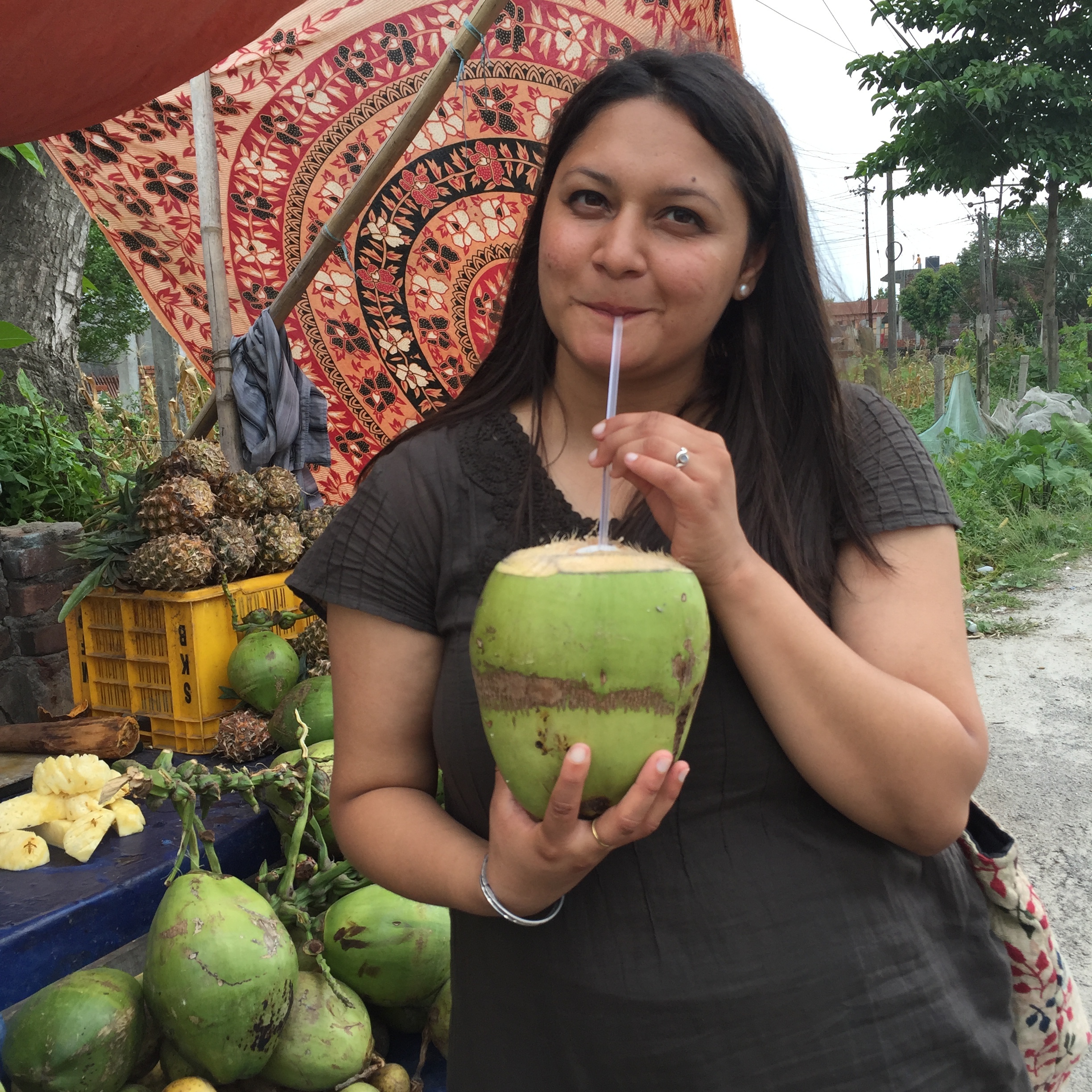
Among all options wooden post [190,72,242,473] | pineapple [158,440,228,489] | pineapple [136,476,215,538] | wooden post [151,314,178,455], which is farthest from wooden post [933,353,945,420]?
pineapple [136,476,215,538]

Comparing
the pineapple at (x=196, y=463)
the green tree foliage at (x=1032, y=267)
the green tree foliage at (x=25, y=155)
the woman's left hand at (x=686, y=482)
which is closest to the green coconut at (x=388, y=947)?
the woman's left hand at (x=686, y=482)

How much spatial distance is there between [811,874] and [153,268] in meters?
3.11

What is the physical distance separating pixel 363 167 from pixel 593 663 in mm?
2554

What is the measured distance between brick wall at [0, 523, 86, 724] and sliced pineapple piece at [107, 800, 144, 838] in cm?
109

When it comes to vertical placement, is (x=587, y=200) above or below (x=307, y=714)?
above

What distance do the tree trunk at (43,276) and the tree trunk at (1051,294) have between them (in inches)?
447

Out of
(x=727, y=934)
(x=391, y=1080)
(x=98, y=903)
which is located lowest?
(x=391, y=1080)

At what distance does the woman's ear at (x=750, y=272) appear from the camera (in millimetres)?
1219

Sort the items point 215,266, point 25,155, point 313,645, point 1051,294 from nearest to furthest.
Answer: point 313,645 < point 215,266 < point 25,155 < point 1051,294

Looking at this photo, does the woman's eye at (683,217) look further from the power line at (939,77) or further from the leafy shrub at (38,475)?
the power line at (939,77)

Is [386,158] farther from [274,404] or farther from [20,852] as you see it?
[20,852]

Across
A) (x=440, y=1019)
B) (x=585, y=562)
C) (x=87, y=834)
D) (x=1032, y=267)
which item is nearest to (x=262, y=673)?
(x=87, y=834)

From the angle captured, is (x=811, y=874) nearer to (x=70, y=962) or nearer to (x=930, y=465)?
(x=930, y=465)

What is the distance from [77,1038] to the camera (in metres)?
1.54
